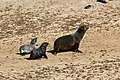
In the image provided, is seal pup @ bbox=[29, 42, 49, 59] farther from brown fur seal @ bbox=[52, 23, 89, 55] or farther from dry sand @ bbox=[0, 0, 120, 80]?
brown fur seal @ bbox=[52, 23, 89, 55]

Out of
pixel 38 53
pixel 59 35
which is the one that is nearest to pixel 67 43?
pixel 38 53

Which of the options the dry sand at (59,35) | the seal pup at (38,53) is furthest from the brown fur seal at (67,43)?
the seal pup at (38,53)

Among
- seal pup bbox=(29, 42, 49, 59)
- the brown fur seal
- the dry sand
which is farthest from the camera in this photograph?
the brown fur seal

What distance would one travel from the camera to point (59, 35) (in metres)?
14.7

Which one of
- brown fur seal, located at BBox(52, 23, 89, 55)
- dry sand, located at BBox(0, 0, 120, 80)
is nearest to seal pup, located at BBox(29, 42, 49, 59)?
dry sand, located at BBox(0, 0, 120, 80)

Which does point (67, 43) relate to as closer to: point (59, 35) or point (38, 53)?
point (38, 53)

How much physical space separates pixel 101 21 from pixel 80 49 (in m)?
3.75

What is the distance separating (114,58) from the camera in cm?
1098

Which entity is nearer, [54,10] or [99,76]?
[99,76]

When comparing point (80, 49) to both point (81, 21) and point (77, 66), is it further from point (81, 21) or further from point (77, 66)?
point (81, 21)

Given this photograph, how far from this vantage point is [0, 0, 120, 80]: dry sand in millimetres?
9680

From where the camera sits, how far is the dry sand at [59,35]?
9680mm

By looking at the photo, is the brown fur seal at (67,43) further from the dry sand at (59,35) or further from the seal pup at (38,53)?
the seal pup at (38,53)

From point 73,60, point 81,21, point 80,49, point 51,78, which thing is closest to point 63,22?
point 81,21
